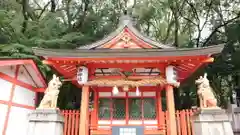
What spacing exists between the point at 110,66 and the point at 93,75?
77 cm

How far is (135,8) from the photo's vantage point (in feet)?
57.3

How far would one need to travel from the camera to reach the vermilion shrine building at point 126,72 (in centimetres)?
743

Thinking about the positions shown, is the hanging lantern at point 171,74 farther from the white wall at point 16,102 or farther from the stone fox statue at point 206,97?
the white wall at point 16,102

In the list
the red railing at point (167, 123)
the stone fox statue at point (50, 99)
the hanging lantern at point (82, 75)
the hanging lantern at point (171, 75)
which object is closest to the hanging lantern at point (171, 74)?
the hanging lantern at point (171, 75)

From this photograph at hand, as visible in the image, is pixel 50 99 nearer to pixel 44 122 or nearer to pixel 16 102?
pixel 44 122

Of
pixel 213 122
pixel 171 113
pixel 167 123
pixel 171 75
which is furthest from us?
pixel 167 123

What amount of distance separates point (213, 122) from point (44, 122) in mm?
5584

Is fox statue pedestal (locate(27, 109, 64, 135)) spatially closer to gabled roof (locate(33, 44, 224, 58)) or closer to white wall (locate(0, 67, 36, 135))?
white wall (locate(0, 67, 36, 135))

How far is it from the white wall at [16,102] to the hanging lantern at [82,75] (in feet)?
8.41

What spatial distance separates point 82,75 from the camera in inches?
309

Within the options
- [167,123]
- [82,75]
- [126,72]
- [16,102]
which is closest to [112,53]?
[126,72]

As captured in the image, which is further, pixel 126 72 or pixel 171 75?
pixel 126 72

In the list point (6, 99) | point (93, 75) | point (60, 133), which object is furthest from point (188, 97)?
point (6, 99)

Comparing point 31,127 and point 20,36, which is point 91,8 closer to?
point 20,36
